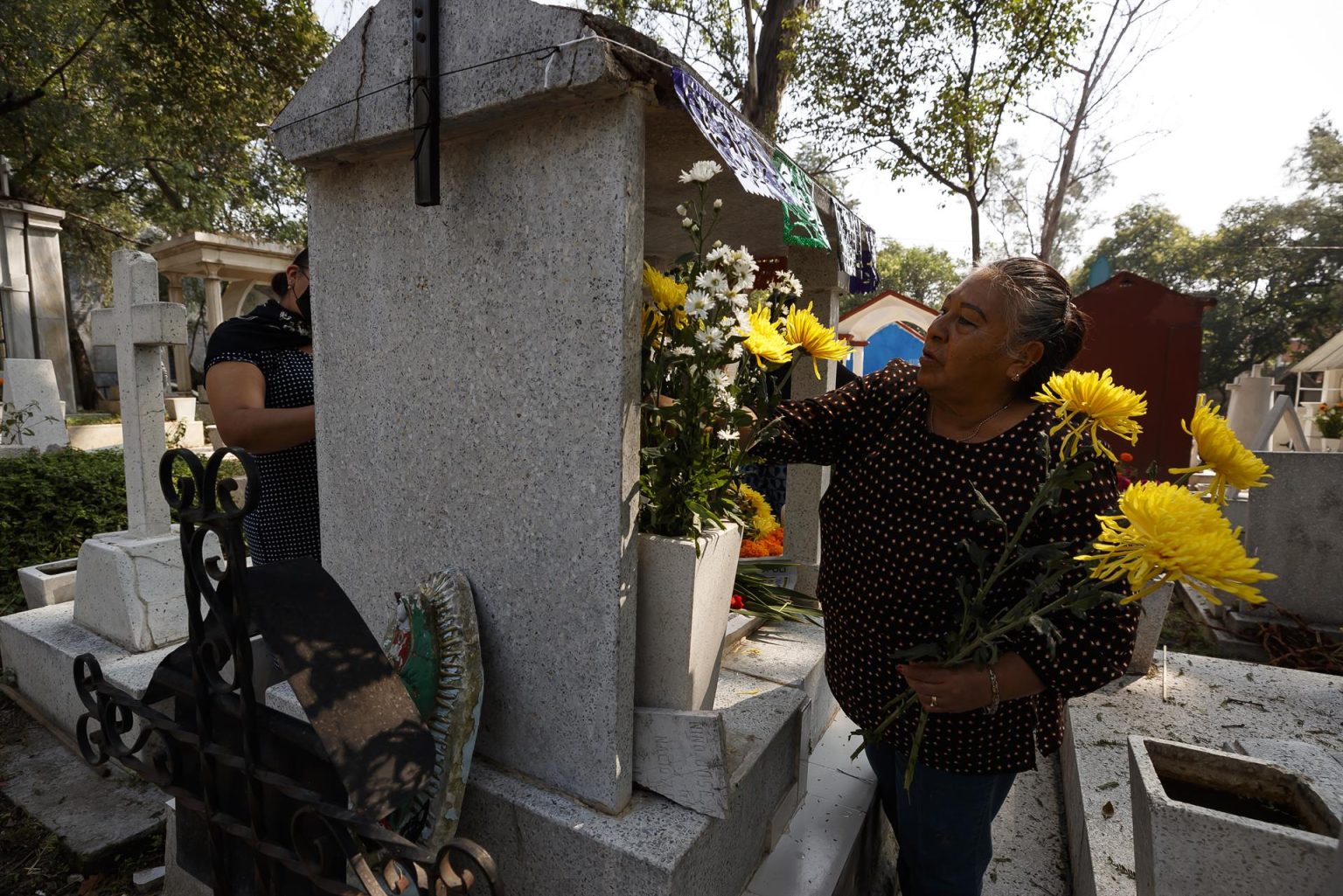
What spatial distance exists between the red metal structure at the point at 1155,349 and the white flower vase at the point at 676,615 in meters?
8.84

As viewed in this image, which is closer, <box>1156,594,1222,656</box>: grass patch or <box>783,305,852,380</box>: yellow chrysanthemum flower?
<box>783,305,852,380</box>: yellow chrysanthemum flower

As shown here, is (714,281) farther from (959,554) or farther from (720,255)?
(959,554)

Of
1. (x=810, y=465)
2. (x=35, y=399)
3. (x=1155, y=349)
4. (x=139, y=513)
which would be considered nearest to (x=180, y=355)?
(x=35, y=399)

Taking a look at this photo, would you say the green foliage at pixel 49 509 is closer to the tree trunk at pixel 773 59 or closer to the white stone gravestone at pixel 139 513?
the white stone gravestone at pixel 139 513

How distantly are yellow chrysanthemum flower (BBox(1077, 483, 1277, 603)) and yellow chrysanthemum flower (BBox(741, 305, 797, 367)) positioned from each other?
0.81 metres

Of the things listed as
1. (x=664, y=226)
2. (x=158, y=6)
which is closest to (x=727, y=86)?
(x=158, y=6)

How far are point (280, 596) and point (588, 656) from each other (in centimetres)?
63

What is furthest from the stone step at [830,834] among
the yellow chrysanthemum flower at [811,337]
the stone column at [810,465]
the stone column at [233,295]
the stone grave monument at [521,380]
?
the stone column at [233,295]

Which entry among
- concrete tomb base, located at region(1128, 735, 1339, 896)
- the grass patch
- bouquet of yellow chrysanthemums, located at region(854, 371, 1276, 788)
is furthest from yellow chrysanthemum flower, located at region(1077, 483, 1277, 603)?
the grass patch

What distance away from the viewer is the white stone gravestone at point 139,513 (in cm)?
302

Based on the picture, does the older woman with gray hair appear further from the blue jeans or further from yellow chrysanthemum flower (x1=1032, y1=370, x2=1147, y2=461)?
yellow chrysanthemum flower (x1=1032, y1=370, x2=1147, y2=461)

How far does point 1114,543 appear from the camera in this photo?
117 centimetres

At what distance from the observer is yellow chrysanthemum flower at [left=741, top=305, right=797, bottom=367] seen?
1.67m

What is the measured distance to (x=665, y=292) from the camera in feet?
5.44
